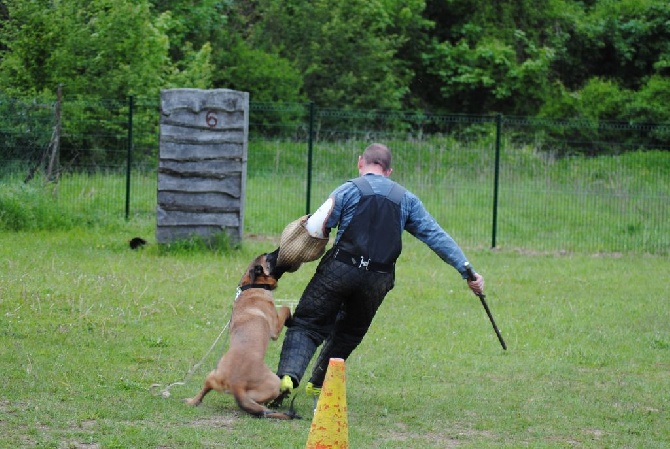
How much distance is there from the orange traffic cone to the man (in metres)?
1.34

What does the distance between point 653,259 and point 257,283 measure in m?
10.7

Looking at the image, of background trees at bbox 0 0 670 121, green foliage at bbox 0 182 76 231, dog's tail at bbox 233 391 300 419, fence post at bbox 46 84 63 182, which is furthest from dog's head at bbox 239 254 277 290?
background trees at bbox 0 0 670 121

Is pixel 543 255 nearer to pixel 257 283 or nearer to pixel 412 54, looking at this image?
pixel 257 283

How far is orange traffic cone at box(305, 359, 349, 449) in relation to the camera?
216 inches

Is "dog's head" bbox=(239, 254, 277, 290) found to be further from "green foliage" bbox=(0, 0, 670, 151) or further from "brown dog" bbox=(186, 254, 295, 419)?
"green foliage" bbox=(0, 0, 670, 151)

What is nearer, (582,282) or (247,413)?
(247,413)

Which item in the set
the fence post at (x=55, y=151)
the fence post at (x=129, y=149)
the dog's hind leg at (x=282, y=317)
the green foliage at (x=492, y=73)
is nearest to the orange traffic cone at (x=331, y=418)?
the dog's hind leg at (x=282, y=317)

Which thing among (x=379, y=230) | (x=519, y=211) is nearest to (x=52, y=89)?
(x=519, y=211)

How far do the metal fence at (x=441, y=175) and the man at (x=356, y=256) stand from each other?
373 inches

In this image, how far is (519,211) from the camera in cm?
1758

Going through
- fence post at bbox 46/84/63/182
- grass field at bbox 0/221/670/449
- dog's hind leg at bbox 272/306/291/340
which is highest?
fence post at bbox 46/84/63/182

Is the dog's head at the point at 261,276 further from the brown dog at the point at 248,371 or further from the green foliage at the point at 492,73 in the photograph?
the green foliage at the point at 492,73

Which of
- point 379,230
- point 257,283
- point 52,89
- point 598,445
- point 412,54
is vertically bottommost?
point 598,445

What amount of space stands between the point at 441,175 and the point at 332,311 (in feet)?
35.6
